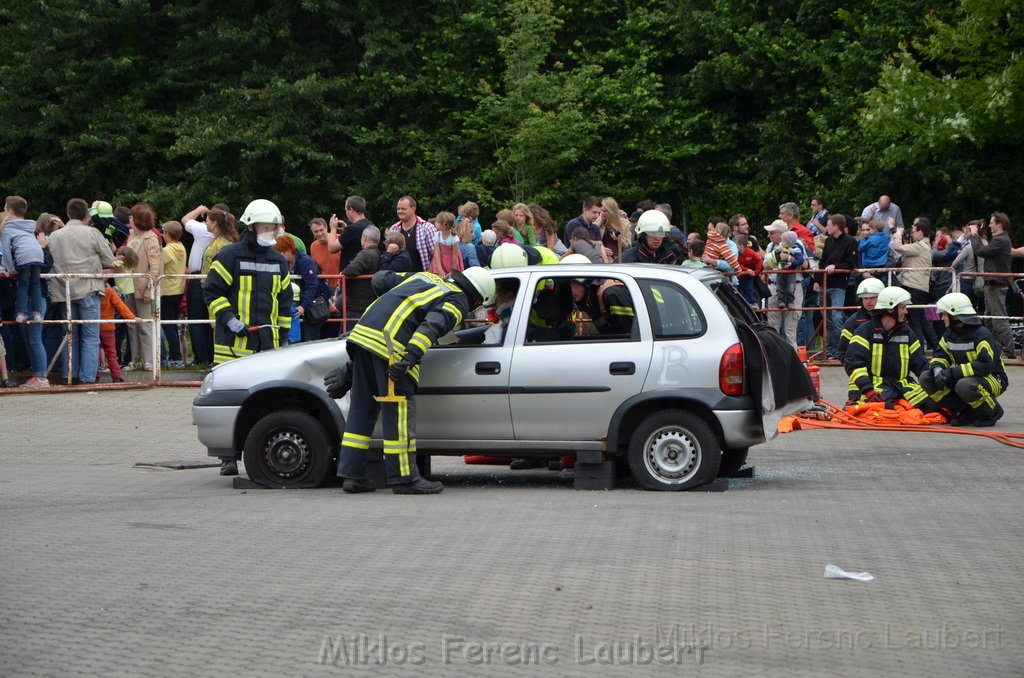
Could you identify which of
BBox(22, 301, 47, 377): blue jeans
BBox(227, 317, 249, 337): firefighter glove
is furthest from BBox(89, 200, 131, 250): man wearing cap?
BBox(227, 317, 249, 337): firefighter glove

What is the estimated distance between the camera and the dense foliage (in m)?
34.5

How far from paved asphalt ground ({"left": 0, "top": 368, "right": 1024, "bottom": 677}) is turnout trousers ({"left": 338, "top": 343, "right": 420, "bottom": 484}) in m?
0.27

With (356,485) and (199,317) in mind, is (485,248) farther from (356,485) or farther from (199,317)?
(356,485)

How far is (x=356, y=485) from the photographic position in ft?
34.9

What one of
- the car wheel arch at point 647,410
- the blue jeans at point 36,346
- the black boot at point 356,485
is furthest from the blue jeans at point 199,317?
the car wheel arch at point 647,410

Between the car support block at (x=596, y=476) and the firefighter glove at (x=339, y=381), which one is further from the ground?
the firefighter glove at (x=339, y=381)

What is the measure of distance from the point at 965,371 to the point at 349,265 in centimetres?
723

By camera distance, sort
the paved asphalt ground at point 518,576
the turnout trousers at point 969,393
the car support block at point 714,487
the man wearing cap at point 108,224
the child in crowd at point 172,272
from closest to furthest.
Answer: the paved asphalt ground at point 518,576 < the car support block at point 714,487 < the turnout trousers at point 969,393 < the child in crowd at point 172,272 < the man wearing cap at point 108,224

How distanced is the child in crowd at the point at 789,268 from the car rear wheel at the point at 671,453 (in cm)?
1070

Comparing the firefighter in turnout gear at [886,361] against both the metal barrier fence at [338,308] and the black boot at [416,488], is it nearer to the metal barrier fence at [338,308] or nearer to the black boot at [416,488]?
the metal barrier fence at [338,308]

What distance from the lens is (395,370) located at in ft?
33.0

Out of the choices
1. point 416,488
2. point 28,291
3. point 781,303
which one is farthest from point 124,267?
point 416,488

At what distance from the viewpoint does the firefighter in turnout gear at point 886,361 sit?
48.6 ft

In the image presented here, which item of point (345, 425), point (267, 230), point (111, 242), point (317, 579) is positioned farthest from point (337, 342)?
point (111, 242)
